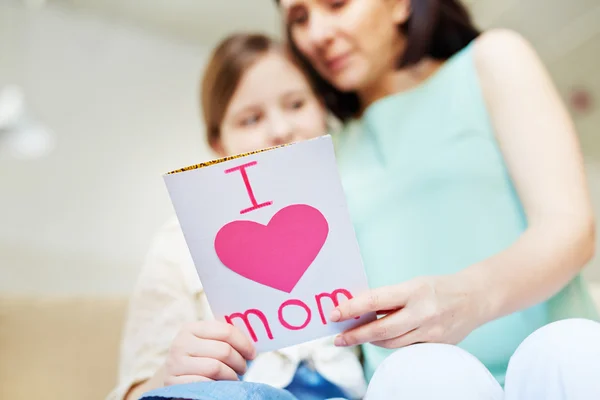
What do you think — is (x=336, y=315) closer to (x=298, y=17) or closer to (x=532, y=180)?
(x=532, y=180)

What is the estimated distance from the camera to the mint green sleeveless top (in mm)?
670

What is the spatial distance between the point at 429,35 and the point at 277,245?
0.62 m

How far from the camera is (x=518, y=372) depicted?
0.41 m

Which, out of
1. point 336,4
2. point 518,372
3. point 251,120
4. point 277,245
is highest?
point 336,4

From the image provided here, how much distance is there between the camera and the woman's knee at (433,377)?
386 millimetres

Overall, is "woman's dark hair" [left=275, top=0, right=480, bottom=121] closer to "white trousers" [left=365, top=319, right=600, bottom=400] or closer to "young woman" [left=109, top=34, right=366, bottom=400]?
"young woman" [left=109, top=34, right=366, bottom=400]

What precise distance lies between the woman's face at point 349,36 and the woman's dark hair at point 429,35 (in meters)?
0.01

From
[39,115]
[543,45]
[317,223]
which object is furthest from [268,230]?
[543,45]

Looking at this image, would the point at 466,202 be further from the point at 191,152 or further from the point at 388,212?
the point at 191,152

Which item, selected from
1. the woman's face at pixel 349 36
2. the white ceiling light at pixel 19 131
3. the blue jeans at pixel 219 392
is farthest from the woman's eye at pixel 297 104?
the white ceiling light at pixel 19 131

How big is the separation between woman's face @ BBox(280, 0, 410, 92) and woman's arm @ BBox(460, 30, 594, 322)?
18cm

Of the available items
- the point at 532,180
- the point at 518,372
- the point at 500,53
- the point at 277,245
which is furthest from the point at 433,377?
the point at 500,53

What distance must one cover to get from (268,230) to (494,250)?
0.37 metres

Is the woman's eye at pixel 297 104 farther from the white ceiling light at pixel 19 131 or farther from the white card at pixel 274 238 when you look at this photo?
the white ceiling light at pixel 19 131
